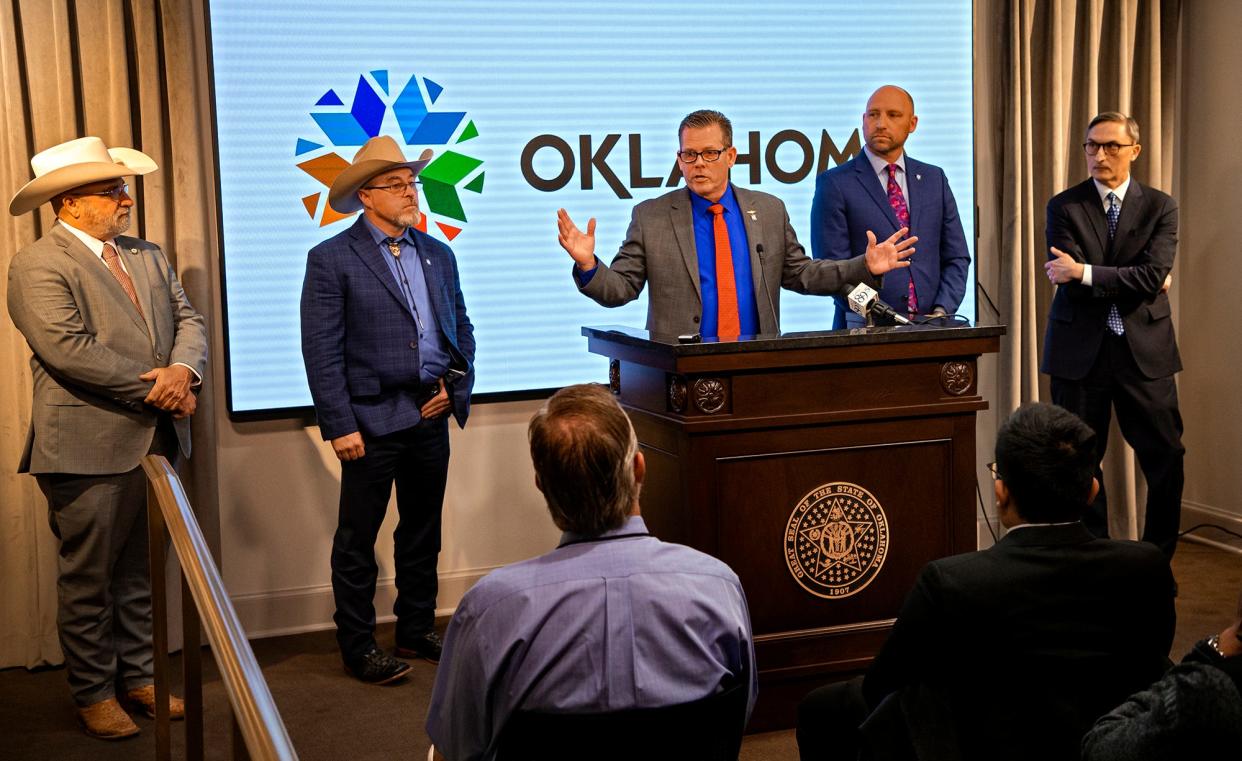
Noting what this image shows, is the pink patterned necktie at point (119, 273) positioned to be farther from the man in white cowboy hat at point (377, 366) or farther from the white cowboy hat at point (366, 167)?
the white cowboy hat at point (366, 167)

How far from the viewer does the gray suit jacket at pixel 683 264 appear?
161 inches

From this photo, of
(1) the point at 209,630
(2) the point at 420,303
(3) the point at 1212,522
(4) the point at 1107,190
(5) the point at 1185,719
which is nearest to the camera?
(5) the point at 1185,719

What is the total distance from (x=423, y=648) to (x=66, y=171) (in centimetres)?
197

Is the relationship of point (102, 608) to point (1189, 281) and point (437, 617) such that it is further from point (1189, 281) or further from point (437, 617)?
point (1189, 281)

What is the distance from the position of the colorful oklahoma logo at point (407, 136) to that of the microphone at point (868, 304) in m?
1.81

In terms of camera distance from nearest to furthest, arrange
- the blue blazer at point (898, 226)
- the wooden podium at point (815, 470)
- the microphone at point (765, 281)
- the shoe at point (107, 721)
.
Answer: the wooden podium at point (815, 470), the shoe at point (107, 721), the microphone at point (765, 281), the blue blazer at point (898, 226)

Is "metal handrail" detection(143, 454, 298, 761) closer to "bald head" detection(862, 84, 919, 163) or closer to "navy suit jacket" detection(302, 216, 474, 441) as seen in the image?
"navy suit jacket" detection(302, 216, 474, 441)

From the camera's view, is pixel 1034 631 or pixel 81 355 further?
pixel 81 355

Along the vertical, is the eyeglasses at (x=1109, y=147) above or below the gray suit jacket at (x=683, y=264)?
above

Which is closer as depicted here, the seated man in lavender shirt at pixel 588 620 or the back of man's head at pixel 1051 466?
the seated man in lavender shirt at pixel 588 620

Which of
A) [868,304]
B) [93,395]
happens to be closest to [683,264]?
[868,304]

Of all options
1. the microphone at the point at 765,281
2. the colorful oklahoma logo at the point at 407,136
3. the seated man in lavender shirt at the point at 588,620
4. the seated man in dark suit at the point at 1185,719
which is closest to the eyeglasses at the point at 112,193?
the colorful oklahoma logo at the point at 407,136

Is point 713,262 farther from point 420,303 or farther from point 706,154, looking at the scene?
point 420,303

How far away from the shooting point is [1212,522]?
584cm
